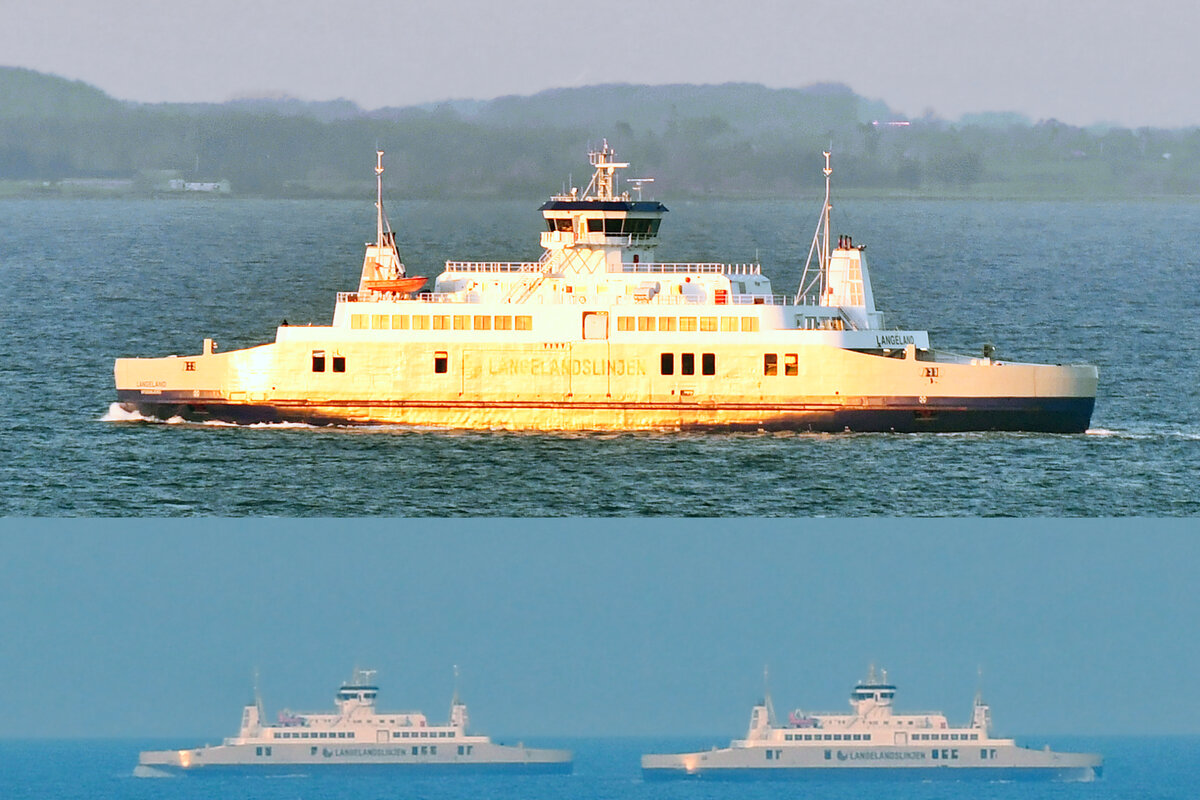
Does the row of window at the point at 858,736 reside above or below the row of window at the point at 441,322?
below

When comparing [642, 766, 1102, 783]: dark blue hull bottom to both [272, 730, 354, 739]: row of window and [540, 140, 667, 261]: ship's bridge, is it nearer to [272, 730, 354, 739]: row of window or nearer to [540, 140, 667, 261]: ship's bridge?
[272, 730, 354, 739]: row of window

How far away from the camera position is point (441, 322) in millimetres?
44438

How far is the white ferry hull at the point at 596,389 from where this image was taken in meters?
43.0

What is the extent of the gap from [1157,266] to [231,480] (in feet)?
158

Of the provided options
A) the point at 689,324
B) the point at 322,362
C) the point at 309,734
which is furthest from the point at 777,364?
the point at 309,734

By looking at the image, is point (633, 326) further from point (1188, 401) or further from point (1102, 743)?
point (1102, 743)

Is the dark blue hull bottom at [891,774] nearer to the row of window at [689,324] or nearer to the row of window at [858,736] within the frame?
the row of window at [858,736]

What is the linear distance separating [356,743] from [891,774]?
17343 millimetres

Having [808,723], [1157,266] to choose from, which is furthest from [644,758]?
[1157,266]

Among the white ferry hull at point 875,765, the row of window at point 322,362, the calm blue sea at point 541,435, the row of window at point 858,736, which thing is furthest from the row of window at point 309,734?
the row of window at point 322,362

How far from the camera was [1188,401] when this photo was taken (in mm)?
48031

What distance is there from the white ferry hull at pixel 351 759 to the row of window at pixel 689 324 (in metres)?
28.9

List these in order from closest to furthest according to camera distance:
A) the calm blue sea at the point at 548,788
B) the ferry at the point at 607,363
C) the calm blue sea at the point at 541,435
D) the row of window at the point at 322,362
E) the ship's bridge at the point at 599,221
Answer: 1. the calm blue sea at the point at 541,435
2. the ferry at the point at 607,363
3. the row of window at the point at 322,362
4. the ship's bridge at the point at 599,221
5. the calm blue sea at the point at 548,788

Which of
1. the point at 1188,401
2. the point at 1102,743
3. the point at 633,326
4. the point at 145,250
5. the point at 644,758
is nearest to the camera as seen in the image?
the point at 633,326
